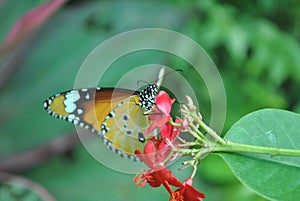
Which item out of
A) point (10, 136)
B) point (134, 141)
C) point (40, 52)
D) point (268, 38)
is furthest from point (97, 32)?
point (134, 141)

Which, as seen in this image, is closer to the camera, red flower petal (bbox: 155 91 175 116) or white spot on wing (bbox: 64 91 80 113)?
red flower petal (bbox: 155 91 175 116)

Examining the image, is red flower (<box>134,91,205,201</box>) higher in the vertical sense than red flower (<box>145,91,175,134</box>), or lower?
lower

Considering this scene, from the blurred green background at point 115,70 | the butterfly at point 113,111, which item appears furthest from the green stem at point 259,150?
the blurred green background at point 115,70

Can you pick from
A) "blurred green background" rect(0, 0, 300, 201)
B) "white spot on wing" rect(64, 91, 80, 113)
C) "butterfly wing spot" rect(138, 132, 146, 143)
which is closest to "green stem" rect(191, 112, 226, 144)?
"butterfly wing spot" rect(138, 132, 146, 143)

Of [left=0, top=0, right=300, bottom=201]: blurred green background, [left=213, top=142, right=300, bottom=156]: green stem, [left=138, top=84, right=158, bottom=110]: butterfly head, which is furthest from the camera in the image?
[left=0, top=0, right=300, bottom=201]: blurred green background

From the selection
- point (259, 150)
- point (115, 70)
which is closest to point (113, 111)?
point (259, 150)

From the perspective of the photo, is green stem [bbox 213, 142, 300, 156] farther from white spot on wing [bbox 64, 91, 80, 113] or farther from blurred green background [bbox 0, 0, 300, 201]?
blurred green background [bbox 0, 0, 300, 201]

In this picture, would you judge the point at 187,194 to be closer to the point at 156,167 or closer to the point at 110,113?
the point at 156,167
